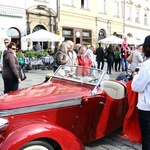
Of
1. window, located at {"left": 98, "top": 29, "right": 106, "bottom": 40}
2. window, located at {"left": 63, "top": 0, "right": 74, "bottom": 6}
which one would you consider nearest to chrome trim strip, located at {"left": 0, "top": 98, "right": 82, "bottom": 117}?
window, located at {"left": 63, "top": 0, "right": 74, "bottom": 6}

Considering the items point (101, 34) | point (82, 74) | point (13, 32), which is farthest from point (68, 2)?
point (82, 74)

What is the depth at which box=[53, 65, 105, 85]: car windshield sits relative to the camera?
157 inches

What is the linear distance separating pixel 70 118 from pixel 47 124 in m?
0.51

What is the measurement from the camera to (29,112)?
3193 millimetres

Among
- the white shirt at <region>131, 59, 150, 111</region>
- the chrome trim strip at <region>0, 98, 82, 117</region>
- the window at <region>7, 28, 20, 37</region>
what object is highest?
the window at <region>7, 28, 20, 37</region>

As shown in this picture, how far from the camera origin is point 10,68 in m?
5.36

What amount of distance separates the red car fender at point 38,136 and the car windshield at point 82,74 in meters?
1.03

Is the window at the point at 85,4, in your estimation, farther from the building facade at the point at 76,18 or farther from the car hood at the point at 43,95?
the car hood at the point at 43,95

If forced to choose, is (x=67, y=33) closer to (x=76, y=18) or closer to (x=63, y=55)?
(x=76, y=18)

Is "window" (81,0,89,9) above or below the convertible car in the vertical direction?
above

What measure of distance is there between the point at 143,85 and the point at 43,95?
132 centimetres

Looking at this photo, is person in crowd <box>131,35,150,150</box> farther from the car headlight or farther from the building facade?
the building facade

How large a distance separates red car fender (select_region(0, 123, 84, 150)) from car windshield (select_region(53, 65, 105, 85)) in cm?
103

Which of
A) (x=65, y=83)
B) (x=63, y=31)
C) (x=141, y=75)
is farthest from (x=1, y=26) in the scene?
(x=141, y=75)
